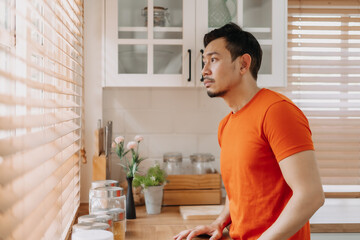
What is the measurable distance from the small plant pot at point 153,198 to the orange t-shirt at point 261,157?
536 mm

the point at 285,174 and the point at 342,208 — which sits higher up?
the point at 285,174

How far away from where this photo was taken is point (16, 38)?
110 centimetres

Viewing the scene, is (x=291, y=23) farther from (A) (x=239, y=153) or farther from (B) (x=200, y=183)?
(A) (x=239, y=153)

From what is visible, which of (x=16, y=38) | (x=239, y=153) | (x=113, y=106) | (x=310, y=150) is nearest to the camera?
(x=16, y=38)

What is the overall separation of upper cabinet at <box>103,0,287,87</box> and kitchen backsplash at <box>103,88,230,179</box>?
377mm

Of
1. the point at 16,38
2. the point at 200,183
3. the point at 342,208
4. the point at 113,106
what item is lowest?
the point at 342,208

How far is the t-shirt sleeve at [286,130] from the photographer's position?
4.45 feet

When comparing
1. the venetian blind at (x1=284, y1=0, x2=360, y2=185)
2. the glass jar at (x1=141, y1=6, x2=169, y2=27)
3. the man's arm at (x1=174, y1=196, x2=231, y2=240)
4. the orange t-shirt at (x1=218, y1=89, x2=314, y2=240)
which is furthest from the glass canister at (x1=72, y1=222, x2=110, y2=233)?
the venetian blind at (x1=284, y1=0, x2=360, y2=185)

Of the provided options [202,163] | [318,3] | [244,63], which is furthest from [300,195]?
[318,3]

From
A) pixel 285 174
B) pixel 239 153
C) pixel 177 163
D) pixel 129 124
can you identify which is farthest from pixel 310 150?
pixel 129 124

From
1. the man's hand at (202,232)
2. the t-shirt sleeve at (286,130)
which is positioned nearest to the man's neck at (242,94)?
the t-shirt sleeve at (286,130)

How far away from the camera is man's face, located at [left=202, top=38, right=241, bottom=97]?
5.54ft

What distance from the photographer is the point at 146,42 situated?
2160 millimetres

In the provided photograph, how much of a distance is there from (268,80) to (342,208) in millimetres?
877
